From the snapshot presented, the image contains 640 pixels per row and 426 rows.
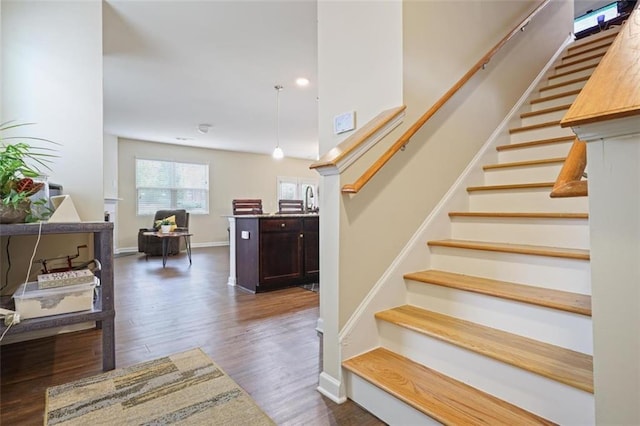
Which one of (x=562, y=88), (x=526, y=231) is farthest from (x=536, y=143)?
(x=562, y=88)

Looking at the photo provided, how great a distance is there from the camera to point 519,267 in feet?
5.32

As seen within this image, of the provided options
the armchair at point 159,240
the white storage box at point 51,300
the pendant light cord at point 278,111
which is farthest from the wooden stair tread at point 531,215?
the armchair at point 159,240

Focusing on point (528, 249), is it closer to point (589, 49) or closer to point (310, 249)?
point (310, 249)

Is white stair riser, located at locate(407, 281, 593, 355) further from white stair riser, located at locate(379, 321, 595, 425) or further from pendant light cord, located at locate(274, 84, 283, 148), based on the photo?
pendant light cord, located at locate(274, 84, 283, 148)

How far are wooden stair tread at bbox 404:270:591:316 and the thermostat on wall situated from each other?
3.21 feet

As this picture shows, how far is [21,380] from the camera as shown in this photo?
1.76m

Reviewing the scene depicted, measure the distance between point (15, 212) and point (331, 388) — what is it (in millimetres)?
1820

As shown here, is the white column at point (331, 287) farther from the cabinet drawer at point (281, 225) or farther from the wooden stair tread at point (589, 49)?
the wooden stair tread at point (589, 49)

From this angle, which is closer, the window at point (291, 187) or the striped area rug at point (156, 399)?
the striped area rug at point (156, 399)

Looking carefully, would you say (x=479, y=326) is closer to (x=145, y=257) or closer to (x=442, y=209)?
(x=442, y=209)

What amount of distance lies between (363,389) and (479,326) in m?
0.61

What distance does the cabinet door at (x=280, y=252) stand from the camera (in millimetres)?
3619

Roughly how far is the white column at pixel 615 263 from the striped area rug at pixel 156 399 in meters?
1.19

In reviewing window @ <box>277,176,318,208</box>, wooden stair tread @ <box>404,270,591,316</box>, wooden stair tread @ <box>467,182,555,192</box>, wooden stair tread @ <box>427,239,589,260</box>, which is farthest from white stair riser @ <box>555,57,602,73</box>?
window @ <box>277,176,318,208</box>
